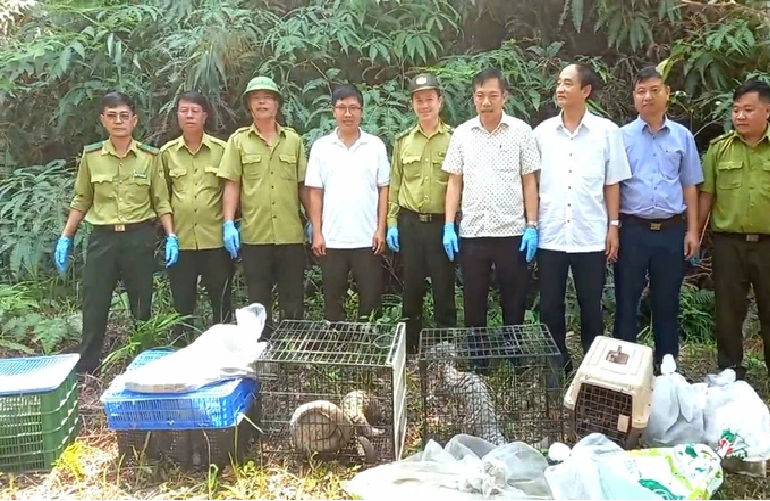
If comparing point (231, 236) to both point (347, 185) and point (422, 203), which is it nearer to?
point (347, 185)

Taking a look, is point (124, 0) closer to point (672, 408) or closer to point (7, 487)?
point (7, 487)

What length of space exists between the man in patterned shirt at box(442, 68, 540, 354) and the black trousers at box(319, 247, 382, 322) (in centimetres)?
52

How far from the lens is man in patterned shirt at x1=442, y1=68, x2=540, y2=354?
405cm

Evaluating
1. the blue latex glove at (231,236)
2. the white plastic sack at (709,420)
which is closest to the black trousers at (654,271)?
the white plastic sack at (709,420)

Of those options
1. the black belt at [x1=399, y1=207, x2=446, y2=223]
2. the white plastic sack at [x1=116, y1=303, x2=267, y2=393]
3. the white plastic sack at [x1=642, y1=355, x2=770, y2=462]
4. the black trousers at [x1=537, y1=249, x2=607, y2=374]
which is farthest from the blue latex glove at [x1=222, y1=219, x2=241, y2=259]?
the white plastic sack at [x1=642, y1=355, x2=770, y2=462]

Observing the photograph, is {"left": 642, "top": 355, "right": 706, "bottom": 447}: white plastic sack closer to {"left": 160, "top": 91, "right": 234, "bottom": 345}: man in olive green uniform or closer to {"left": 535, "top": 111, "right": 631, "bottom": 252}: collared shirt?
{"left": 535, "top": 111, "right": 631, "bottom": 252}: collared shirt

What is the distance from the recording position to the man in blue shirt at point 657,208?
4008 mm

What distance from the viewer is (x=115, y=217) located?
4.32 m

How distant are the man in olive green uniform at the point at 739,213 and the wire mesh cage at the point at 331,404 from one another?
2.08 meters

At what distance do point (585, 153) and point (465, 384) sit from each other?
→ 5.19 feet

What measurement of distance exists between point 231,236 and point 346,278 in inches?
30.5

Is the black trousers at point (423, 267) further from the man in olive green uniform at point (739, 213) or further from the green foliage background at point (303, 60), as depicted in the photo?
the man in olive green uniform at point (739, 213)

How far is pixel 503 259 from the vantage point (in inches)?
162

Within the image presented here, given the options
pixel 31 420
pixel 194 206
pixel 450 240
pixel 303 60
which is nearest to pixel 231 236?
pixel 194 206
